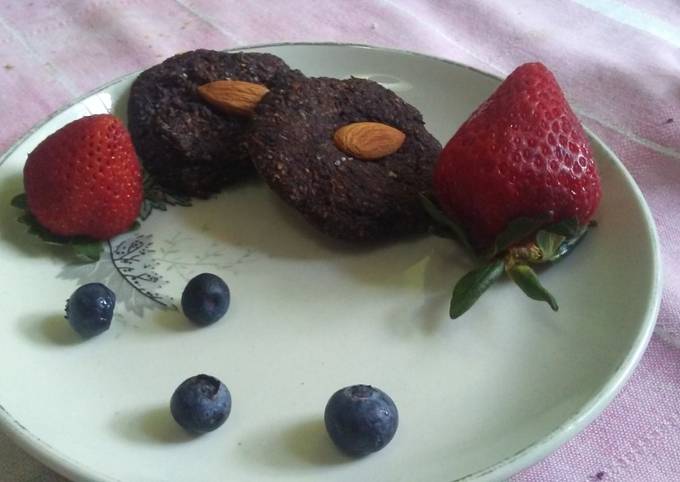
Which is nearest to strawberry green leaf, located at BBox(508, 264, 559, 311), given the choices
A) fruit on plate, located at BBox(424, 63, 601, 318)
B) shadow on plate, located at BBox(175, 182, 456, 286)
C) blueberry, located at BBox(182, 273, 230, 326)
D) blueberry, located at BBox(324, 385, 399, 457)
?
fruit on plate, located at BBox(424, 63, 601, 318)

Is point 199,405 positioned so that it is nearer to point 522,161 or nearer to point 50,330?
point 50,330

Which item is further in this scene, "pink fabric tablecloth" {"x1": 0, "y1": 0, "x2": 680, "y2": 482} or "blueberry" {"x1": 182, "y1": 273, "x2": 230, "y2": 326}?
"pink fabric tablecloth" {"x1": 0, "y1": 0, "x2": 680, "y2": 482}

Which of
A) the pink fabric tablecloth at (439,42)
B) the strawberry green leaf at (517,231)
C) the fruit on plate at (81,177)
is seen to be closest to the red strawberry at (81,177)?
the fruit on plate at (81,177)

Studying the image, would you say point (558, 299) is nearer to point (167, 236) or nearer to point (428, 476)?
point (428, 476)

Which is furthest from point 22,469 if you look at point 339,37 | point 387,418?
point 339,37

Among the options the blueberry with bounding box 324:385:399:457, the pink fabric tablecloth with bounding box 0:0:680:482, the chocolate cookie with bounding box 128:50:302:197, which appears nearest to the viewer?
the blueberry with bounding box 324:385:399:457

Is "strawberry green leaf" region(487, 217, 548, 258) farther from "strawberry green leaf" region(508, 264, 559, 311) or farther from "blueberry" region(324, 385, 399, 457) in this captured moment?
"blueberry" region(324, 385, 399, 457)
